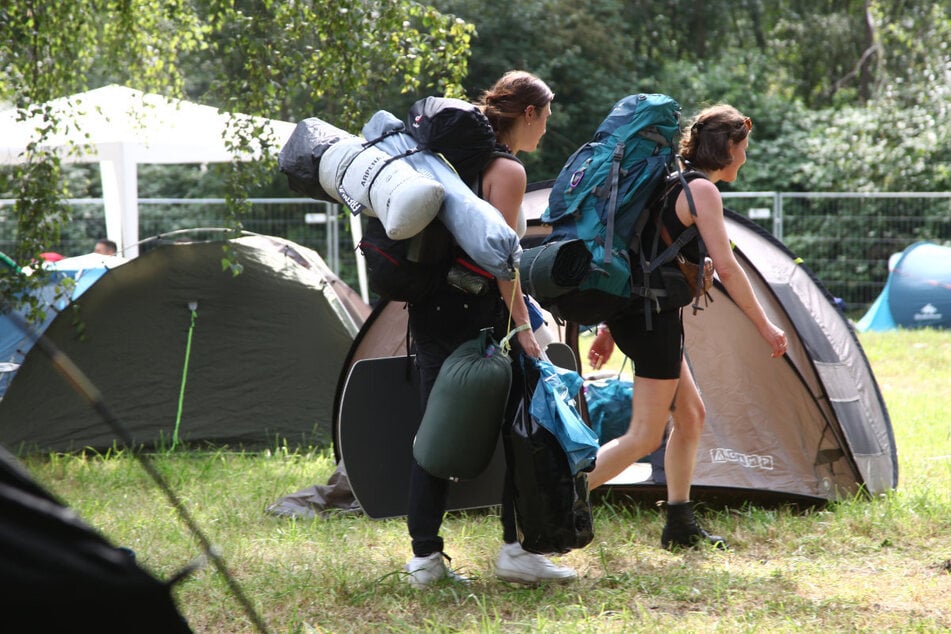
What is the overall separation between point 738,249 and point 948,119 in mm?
11239

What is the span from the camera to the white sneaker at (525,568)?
128 inches

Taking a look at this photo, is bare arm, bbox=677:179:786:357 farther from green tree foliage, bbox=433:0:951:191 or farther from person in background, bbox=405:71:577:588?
green tree foliage, bbox=433:0:951:191

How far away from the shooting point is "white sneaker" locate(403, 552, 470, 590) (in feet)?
10.6

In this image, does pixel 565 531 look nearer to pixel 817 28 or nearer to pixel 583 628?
pixel 583 628

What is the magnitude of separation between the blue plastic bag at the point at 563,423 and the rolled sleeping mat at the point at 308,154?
865 mm

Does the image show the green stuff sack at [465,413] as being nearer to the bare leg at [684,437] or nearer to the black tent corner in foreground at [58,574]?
the bare leg at [684,437]

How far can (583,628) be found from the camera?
2914 millimetres

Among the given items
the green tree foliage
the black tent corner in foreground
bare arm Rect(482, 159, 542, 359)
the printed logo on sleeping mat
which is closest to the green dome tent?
the printed logo on sleeping mat

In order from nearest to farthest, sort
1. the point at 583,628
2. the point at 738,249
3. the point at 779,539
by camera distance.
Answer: the point at 583,628
the point at 779,539
the point at 738,249

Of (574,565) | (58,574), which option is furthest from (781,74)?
(58,574)

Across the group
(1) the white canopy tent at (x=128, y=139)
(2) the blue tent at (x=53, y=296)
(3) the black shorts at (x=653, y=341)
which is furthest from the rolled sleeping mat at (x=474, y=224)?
(1) the white canopy tent at (x=128, y=139)

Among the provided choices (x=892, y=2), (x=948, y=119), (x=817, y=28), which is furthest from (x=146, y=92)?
(x=817, y=28)

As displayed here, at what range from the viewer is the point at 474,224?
2.86 m

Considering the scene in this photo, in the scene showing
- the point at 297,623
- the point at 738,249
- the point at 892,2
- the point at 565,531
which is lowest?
the point at 297,623
